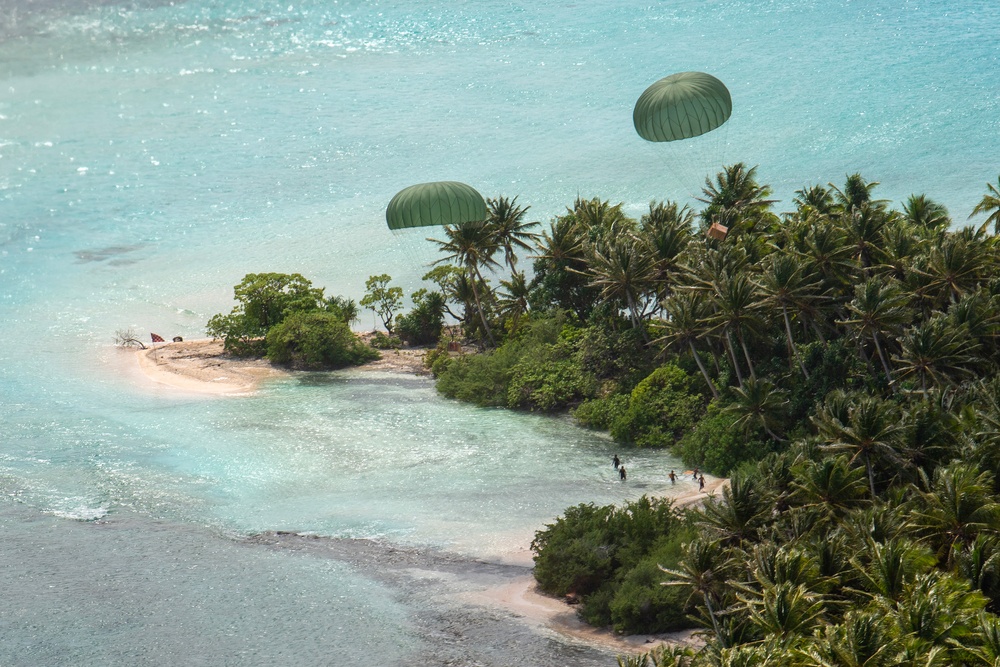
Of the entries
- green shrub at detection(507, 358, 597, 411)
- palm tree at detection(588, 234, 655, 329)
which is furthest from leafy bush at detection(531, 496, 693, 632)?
green shrub at detection(507, 358, 597, 411)

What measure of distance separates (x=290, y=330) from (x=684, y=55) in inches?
2686

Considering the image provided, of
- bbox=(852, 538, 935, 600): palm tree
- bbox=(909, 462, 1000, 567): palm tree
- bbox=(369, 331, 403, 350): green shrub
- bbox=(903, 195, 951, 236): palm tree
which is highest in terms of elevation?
bbox=(903, 195, 951, 236): palm tree

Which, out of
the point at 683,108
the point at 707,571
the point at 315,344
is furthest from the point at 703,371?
the point at 315,344

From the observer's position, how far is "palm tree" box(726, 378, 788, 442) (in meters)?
58.5

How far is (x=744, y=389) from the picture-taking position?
59312mm

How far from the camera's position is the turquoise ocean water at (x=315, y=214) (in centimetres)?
5131

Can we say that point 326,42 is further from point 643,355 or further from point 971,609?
point 971,609

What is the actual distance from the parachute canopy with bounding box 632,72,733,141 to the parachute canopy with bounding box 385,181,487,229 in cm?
974

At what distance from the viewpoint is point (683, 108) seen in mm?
62375

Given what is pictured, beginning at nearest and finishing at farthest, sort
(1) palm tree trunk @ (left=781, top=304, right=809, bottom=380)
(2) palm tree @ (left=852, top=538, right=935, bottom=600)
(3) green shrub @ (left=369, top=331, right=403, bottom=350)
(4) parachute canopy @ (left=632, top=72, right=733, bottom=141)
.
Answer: (2) palm tree @ (left=852, top=538, right=935, bottom=600), (1) palm tree trunk @ (left=781, top=304, right=809, bottom=380), (4) parachute canopy @ (left=632, top=72, right=733, bottom=141), (3) green shrub @ (left=369, top=331, right=403, bottom=350)

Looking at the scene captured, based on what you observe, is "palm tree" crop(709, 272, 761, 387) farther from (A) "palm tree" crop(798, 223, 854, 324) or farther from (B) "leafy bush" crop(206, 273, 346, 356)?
(B) "leafy bush" crop(206, 273, 346, 356)

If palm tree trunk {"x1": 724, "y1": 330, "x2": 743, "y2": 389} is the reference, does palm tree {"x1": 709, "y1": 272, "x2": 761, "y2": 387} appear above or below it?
above

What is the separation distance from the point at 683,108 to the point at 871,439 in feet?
75.5

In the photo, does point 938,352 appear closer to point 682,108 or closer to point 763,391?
point 763,391
